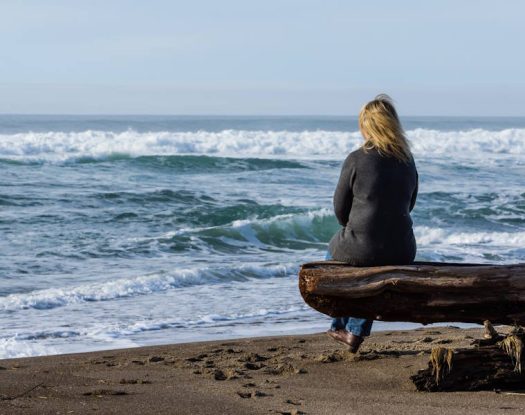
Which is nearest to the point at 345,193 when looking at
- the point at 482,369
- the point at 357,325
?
the point at 357,325

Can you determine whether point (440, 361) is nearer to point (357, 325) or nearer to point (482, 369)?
point (482, 369)

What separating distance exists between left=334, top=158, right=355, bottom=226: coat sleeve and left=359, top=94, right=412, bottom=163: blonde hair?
0.16 m

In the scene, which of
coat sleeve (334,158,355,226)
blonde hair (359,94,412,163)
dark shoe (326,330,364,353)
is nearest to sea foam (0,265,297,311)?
dark shoe (326,330,364,353)

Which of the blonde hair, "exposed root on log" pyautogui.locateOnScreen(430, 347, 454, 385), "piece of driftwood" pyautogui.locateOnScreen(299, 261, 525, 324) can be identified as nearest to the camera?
"exposed root on log" pyautogui.locateOnScreen(430, 347, 454, 385)

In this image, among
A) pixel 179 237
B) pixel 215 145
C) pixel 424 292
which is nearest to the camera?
pixel 424 292

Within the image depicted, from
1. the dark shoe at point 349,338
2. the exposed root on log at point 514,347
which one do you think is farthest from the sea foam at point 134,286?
the exposed root on log at point 514,347

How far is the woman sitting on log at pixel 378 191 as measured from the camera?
569 centimetres

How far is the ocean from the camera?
8969 millimetres

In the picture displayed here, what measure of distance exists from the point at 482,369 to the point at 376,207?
112 cm

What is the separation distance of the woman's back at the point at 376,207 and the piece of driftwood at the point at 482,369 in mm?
749

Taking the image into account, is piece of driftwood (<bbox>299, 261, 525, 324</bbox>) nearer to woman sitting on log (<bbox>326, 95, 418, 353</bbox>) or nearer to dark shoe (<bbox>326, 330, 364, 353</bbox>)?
woman sitting on log (<bbox>326, 95, 418, 353</bbox>)

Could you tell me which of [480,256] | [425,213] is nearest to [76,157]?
[425,213]

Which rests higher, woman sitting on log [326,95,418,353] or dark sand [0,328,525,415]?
woman sitting on log [326,95,418,353]

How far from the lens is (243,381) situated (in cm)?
571
